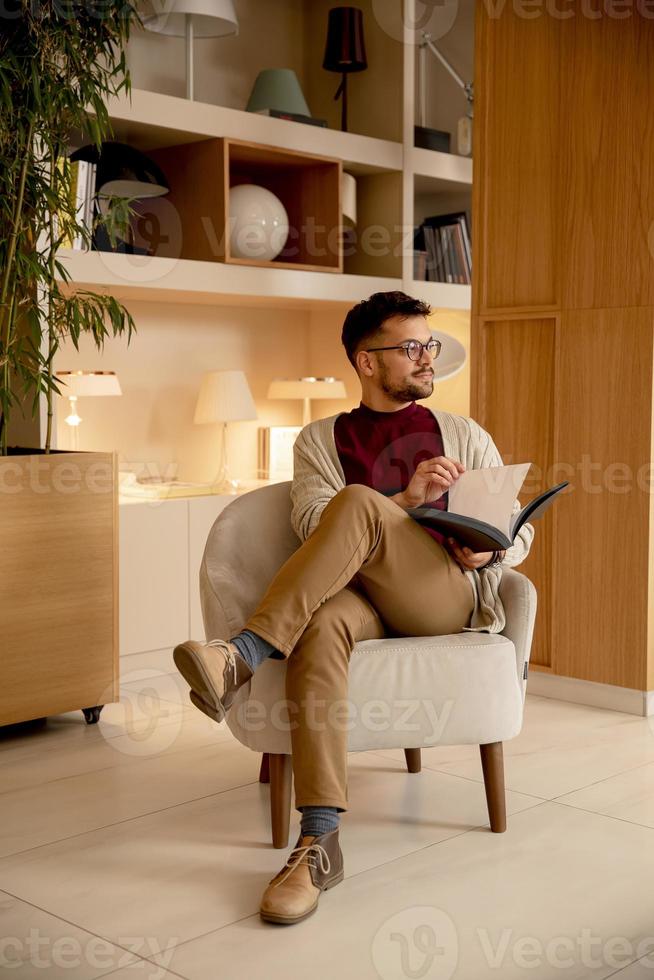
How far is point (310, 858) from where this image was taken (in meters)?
2.11

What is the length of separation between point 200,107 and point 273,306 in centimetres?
105

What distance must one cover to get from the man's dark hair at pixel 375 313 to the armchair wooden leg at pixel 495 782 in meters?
0.99

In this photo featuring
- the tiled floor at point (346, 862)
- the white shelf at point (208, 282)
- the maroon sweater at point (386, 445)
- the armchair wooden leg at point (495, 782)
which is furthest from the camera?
the white shelf at point (208, 282)

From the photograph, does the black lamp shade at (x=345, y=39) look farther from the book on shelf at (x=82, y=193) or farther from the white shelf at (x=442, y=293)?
the book on shelf at (x=82, y=193)

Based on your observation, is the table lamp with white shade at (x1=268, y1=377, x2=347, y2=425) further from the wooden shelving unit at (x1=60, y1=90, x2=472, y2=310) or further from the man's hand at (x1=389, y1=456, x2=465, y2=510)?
the man's hand at (x1=389, y1=456, x2=465, y2=510)

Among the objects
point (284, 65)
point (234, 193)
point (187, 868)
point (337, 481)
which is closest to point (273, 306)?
point (234, 193)

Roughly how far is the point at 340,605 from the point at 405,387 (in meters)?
0.64

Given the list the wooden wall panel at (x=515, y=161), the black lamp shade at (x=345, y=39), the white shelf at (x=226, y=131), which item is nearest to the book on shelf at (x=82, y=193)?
the white shelf at (x=226, y=131)

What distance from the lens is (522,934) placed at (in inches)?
77.7

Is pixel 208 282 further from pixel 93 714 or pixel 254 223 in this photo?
pixel 93 714

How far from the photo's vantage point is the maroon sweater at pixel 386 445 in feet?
8.77

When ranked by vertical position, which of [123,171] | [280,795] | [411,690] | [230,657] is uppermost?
[123,171]

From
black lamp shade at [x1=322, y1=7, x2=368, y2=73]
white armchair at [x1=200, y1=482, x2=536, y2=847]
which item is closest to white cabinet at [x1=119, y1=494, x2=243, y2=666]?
white armchair at [x1=200, y1=482, x2=536, y2=847]

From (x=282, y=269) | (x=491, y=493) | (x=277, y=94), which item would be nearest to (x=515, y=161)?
(x=282, y=269)
